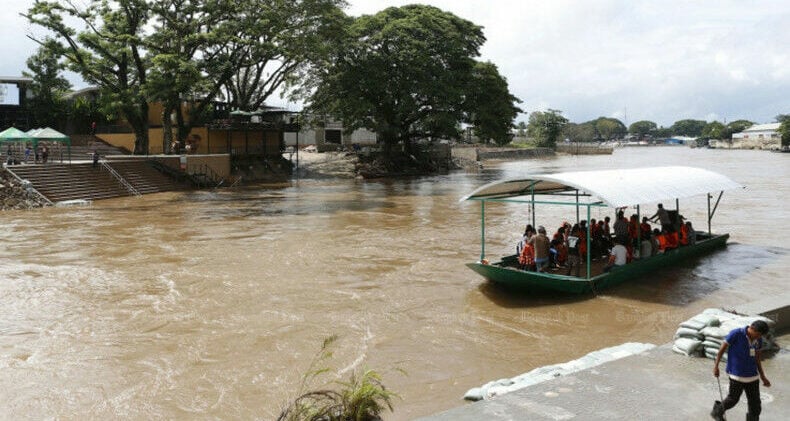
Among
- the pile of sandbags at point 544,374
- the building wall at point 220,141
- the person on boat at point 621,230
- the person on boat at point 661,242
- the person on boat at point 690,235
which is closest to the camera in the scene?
the pile of sandbags at point 544,374

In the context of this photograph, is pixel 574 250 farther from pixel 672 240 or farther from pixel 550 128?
pixel 550 128

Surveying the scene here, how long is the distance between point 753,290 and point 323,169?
150ft

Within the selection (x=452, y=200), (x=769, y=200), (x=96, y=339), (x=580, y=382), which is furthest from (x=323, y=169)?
(x=580, y=382)

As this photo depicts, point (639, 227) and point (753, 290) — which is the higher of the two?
point (639, 227)

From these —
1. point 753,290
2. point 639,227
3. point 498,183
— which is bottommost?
point 753,290

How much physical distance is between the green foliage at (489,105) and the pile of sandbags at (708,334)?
4591 centimetres

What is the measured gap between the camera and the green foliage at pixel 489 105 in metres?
54.2

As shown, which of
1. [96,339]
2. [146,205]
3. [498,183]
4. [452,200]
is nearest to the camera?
[96,339]

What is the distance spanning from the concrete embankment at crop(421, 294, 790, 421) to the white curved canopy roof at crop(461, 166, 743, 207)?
5.31 meters

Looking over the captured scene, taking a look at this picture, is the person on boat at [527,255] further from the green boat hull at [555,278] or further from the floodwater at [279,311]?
the floodwater at [279,311]

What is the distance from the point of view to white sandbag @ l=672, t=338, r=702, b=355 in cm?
849

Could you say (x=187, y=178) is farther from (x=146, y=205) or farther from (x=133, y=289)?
(x=133, y=289)

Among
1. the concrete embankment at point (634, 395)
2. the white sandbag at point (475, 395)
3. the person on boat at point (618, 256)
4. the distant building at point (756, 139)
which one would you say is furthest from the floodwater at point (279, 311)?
the distant building at point (756, 139)

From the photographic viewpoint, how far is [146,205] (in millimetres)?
33219
